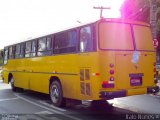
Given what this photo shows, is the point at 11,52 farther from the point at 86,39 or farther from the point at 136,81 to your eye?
the point at 136,81

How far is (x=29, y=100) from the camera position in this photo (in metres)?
15.0

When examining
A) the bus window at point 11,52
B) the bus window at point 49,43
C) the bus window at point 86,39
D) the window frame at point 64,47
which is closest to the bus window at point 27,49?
the bus window at point 49,43

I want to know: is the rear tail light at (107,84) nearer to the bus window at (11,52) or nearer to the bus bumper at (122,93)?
the bus bumper at (122,93)

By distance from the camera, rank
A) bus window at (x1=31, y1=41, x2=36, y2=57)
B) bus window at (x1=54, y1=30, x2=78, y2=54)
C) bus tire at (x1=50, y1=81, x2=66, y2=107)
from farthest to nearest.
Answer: bus window at (x1=31, y1=41, x2=36, y2=57) < bus tire at (x1=50, y1=81, x2=66, y2=107) < bus window at (x1=54, y1=30, x2=78, y2=54)

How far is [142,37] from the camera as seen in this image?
11625 millimetres

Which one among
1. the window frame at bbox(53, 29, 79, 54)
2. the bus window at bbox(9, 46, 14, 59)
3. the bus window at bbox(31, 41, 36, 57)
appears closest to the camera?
the window frame at bbox(53, 29, 79, 54)

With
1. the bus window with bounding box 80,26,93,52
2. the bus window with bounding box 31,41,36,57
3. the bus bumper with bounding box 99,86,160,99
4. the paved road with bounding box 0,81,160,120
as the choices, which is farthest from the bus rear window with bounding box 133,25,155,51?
the bus window with bounding box 31,41,36,57

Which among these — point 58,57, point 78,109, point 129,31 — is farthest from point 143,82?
point 58,57

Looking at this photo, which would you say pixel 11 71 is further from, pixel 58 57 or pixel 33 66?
pixel 58 57

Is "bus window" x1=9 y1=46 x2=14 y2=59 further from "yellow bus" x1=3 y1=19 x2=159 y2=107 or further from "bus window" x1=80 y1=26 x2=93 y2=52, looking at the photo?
"bus window" x1=80 y1=26 x2=93 y2=52

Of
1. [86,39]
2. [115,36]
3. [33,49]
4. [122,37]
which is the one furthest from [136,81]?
[33,49]

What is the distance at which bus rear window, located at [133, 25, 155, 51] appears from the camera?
37.4ft

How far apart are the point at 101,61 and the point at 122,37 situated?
124 cm

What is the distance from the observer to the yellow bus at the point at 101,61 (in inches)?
411
